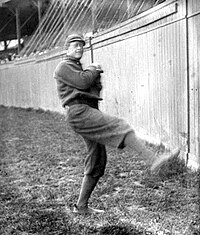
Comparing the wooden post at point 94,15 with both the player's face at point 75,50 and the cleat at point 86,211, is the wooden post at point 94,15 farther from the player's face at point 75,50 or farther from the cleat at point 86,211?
the cleat at point 86,211

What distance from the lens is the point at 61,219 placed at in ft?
17.1

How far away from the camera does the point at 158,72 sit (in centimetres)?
856

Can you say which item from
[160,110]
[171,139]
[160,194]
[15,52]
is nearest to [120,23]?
[160,110]

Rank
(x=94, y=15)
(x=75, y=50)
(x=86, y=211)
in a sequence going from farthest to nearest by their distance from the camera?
1. (x=94, y=15)
2. (x=86, y=211)
3. (x=75, y=50)

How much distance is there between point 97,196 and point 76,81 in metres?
1.77

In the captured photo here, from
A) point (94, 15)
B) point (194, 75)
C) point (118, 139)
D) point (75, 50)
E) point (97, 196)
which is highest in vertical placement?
point (94, 15)

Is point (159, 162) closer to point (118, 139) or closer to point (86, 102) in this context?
point (118, 139)

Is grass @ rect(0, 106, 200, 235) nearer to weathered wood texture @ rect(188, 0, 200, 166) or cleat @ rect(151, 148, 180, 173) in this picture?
weathered wood texture @ rect(188, 0, 200, 166)

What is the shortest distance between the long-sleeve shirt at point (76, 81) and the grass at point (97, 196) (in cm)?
107

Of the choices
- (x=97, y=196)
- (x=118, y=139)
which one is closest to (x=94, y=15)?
(x=97, y=196)

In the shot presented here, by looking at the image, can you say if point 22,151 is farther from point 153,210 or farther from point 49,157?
point 153,210

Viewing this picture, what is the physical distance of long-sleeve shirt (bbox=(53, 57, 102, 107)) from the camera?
488 cm

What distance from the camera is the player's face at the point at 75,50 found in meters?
5.08

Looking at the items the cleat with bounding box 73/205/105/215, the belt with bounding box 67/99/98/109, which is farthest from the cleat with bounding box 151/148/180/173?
the cleat with bounding box 73/205/105/215
